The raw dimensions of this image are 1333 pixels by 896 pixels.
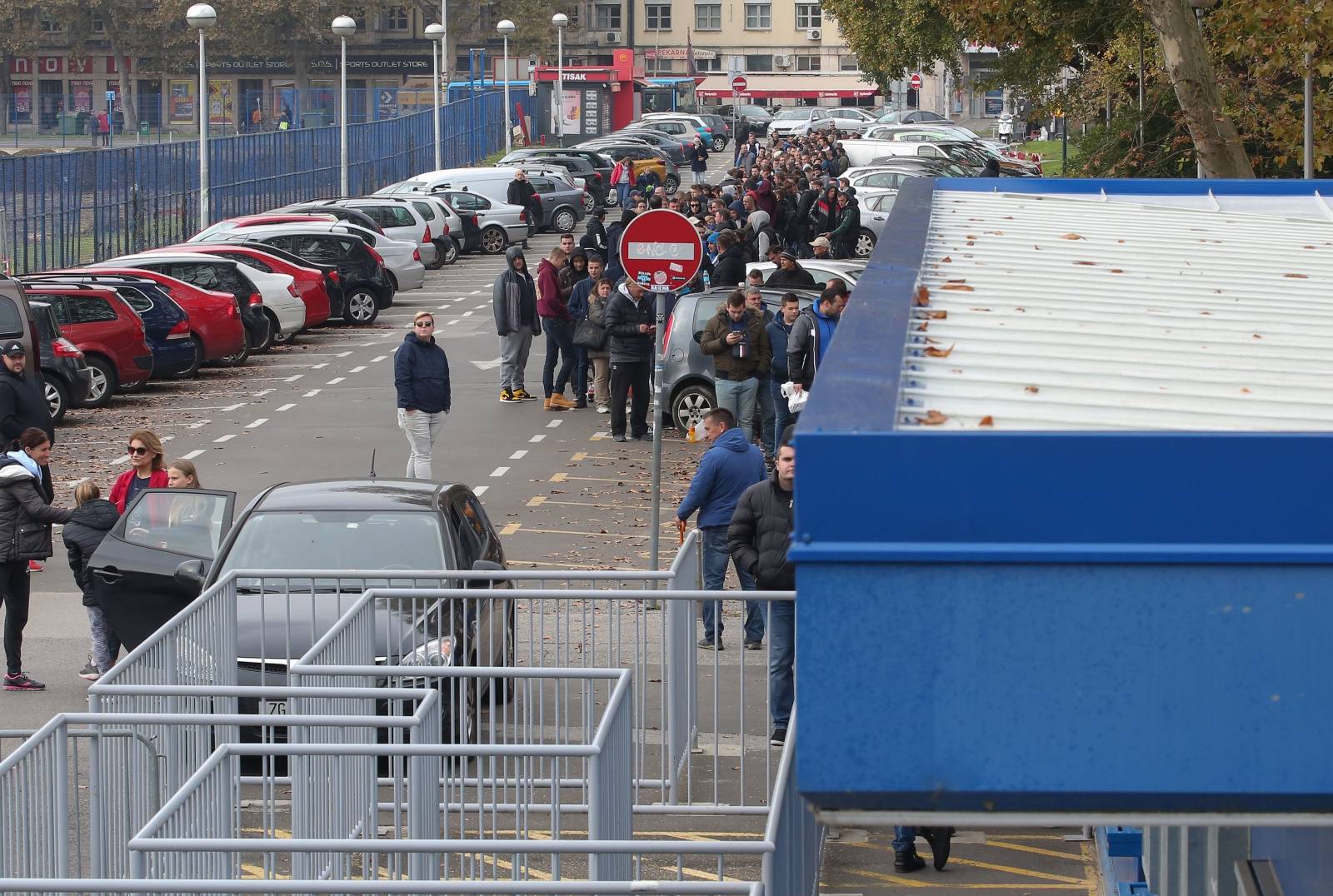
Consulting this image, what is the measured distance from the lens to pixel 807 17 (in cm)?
11844

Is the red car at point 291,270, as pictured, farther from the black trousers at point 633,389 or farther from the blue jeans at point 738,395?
the blue jeans at point 738,395

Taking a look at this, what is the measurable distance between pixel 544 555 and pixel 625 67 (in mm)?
74335

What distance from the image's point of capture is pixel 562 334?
22.8m

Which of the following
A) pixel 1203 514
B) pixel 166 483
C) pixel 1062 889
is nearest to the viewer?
pixel 1203 514

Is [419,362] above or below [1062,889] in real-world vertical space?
above

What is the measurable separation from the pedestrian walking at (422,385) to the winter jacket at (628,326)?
356 cm

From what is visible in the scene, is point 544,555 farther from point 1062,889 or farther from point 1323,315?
point 1323,315

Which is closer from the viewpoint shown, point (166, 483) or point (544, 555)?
point (166, 483)

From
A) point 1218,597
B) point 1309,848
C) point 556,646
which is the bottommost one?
point 556,646

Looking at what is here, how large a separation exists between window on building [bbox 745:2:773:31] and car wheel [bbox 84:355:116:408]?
100 meters

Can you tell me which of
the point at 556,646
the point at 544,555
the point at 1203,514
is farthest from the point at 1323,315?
the point at 544,555

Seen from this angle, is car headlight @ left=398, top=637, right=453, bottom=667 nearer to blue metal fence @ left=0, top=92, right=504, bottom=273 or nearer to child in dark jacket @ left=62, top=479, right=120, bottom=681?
child in dark jacket @ left=62, top=479, right=120, bottom=681

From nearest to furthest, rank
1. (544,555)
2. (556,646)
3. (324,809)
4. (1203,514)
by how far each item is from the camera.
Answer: (1203,514)
(324,809)
(556,646)
(544,555)

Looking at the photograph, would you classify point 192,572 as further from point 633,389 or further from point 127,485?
point 633,389
